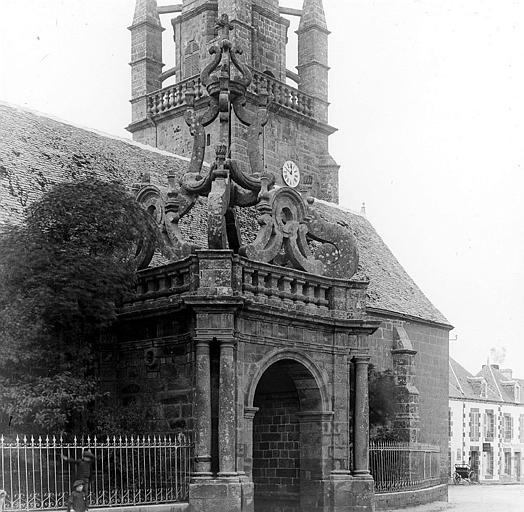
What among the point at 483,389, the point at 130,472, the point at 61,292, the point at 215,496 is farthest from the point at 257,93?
the point at 483,389

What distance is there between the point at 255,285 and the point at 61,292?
325 centimetres

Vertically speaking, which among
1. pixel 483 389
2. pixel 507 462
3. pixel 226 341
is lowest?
pixel 507 462

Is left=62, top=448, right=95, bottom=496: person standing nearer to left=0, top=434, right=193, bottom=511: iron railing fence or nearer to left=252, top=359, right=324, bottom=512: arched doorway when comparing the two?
left=0, top=434, right=193, bottom=511: iron railing fence

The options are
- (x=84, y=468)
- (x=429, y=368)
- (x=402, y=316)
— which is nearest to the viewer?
(x=84, y=468)

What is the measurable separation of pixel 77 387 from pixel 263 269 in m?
3.66

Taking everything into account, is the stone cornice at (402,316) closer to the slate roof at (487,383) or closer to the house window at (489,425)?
the slate roof at (487,383)

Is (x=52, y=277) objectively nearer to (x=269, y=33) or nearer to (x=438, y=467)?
(x=438, y=467)

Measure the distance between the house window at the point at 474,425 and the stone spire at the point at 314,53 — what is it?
19.6m

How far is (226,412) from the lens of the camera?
1414cm

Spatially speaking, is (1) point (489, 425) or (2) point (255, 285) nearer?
(2) point (255, 285)

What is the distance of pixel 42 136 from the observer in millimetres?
20828

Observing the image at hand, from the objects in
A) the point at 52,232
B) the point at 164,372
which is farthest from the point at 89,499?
the point at 52,232

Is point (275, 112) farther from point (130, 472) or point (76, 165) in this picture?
point (130, 472)

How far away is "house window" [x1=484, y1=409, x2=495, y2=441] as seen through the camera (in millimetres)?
46688
